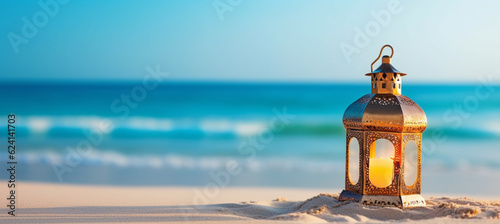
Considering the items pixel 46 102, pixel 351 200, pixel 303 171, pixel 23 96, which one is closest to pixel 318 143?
pixel 303 171

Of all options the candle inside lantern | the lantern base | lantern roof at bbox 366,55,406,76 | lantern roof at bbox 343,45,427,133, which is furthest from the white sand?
lantern roof at bbox 366,55,406,76

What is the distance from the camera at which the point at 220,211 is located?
13.1 feet

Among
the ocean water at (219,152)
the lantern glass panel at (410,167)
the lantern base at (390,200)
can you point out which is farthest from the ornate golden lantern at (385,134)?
the ocean water at (219,152)

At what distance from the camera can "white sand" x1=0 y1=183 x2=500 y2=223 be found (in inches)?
144

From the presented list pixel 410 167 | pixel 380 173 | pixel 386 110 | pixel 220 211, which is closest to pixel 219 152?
pixel 410 167

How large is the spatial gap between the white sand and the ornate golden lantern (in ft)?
0.39

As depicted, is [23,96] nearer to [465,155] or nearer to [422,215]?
[465,155]

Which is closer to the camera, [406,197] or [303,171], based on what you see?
[406,197]

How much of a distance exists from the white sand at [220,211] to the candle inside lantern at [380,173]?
0.78 ft

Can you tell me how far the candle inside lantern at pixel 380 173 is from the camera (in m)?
3.95

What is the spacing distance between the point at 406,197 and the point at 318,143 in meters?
8.01

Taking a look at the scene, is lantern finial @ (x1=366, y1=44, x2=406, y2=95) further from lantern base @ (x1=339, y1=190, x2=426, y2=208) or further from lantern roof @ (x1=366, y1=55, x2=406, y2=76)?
lantern base @ (x1=339, y1=190, x2=426, y2=208)

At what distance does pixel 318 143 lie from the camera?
11867 millimetres

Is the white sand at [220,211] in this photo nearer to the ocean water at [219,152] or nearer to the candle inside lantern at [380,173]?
the candle inside lantern at [380,173]
